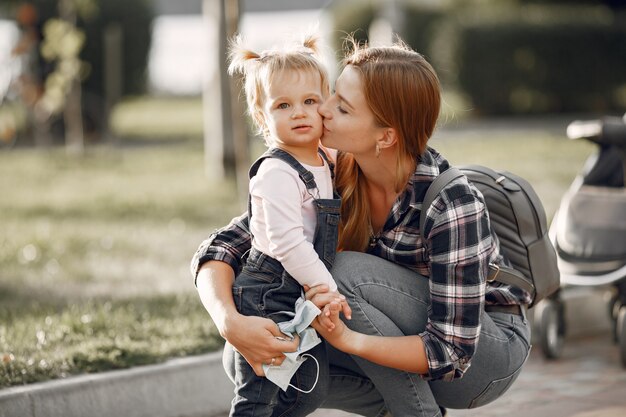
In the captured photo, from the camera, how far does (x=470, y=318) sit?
302 centimetres

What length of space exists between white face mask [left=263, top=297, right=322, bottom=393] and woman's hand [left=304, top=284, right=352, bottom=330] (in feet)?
0.07

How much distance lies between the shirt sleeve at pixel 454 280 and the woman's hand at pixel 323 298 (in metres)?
0.28

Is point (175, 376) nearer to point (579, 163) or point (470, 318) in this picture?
point (470, 318)

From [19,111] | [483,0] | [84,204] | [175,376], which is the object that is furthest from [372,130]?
[483,0]

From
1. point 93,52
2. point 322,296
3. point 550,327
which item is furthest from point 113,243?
point 93,52

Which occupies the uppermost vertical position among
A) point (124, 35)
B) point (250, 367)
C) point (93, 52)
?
point (124, 35)

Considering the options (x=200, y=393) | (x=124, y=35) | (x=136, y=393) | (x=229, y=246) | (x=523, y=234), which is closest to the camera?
(x=229, y=246)

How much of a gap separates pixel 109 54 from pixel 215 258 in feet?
49.6

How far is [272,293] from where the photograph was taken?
3.08 m

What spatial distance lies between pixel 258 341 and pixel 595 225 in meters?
2.76

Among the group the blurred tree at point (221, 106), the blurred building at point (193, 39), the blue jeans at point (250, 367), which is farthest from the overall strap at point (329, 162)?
the blurred building at point (193, 39)

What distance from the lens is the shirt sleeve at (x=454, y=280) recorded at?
301cm

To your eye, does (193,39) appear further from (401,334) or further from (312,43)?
(401,334)

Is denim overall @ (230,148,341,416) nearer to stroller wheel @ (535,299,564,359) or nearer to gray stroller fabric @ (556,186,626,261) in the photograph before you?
stroller wheel @ (535,299,564,359)
